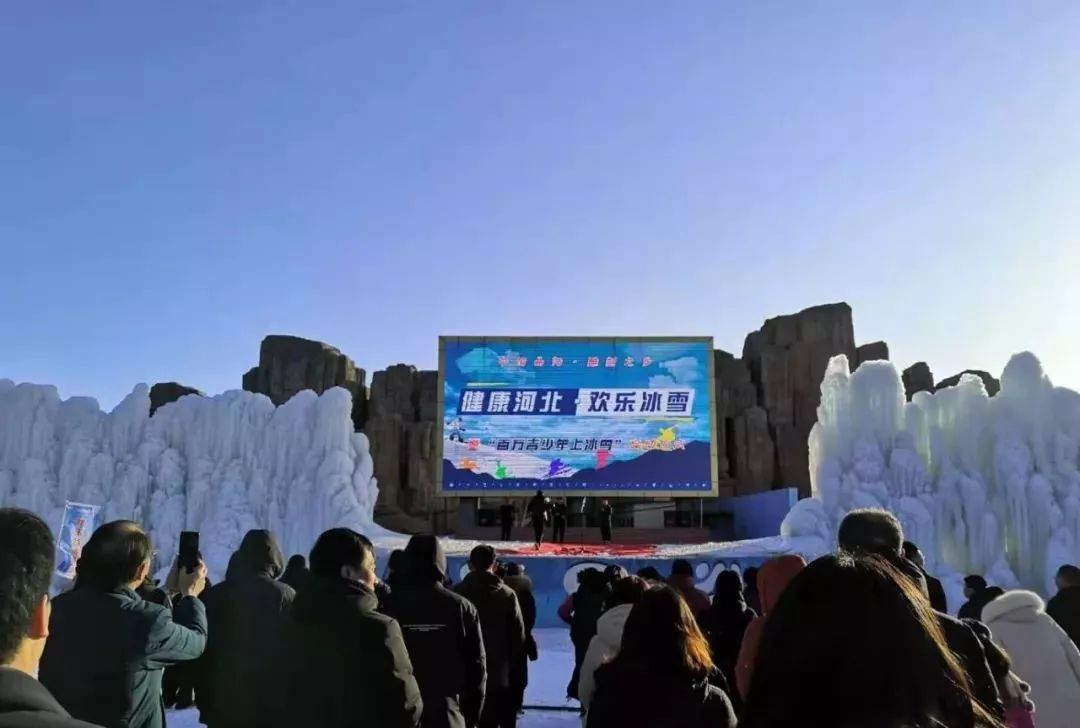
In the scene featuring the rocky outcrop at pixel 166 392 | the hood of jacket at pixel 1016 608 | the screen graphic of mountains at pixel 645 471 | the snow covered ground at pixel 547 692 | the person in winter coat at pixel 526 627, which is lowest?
the snow covered ground at pixel 547 692

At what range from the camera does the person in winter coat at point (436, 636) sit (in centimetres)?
361

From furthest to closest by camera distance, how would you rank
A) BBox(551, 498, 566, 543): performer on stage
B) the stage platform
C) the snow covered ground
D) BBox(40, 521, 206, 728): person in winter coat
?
BBox(551, 498, 566, 543): performer on stage → the stage platform → the snow covered ground → BBox(40, 521, 206, 728): person in winter coat

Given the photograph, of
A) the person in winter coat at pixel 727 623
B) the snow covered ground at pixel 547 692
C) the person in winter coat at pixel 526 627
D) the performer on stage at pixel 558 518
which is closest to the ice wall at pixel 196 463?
the performer on stage at pixel 558 518

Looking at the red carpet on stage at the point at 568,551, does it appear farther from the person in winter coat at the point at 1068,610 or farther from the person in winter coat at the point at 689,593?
the person in winter coat at the point at 1068,610

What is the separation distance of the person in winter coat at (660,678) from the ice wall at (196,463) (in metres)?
17.0

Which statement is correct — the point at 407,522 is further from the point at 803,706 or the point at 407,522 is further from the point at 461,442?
the point at 803,706

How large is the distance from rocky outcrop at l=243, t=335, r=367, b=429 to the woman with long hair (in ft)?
105

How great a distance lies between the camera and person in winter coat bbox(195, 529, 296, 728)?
137 inches

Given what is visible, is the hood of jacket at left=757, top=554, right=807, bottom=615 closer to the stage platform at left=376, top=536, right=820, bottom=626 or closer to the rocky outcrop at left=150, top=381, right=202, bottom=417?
the stage platform at left=376, top=536, right=820, bottom=626

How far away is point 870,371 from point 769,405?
516 inches

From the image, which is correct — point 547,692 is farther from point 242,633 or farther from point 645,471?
point 645,471

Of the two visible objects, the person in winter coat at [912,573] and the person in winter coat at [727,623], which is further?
the person in winter coat at [727,623]

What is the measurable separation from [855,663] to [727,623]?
3996 millimetres

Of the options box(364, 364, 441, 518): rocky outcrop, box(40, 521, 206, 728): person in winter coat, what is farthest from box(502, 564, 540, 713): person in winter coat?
box(364, 364, 441, 518): rocky outcrop
